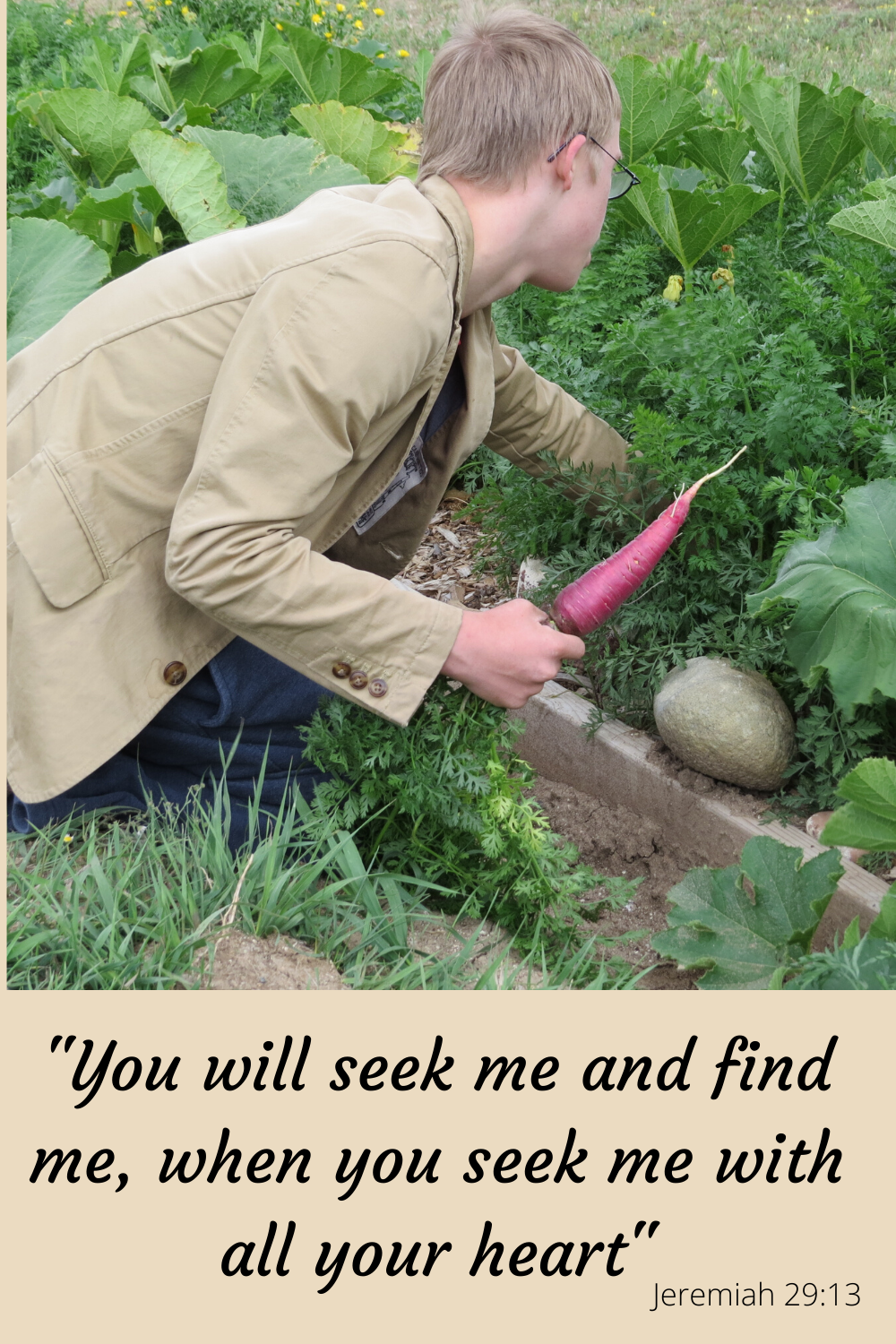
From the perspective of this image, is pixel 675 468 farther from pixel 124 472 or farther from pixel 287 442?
pixel 124 472

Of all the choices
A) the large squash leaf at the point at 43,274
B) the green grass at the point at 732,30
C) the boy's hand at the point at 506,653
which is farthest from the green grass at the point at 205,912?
the green grass at the point at 732,30

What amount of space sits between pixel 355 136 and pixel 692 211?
169 cm

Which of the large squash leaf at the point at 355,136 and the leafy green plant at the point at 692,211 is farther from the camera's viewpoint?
the large squash leaf at the point at 355,136

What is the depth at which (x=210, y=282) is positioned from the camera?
7.09 ft

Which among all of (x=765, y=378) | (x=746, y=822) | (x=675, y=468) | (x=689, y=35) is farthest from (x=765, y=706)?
(x=689, y=35)

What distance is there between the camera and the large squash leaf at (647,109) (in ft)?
12.2

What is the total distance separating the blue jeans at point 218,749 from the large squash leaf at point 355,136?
2.61 meters

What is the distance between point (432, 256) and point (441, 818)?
104 centimetres

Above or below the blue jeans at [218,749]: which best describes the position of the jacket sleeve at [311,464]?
above

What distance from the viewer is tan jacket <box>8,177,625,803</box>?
1.98 meters

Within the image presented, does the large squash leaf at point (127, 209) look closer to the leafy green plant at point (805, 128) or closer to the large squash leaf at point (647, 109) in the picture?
the large squash leaf at point (647, 109)

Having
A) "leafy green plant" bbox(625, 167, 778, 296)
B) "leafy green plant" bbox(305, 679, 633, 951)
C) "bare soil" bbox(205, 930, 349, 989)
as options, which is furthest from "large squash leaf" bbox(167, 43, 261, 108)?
"bare soil" bbox(205, 930, 349, 989)

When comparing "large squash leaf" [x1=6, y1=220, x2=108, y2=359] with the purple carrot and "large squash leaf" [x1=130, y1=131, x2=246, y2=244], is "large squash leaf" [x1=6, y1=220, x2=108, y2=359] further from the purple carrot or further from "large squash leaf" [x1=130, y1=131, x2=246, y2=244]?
the purple carrot

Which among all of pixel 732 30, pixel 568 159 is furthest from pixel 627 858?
pixel 732 30
